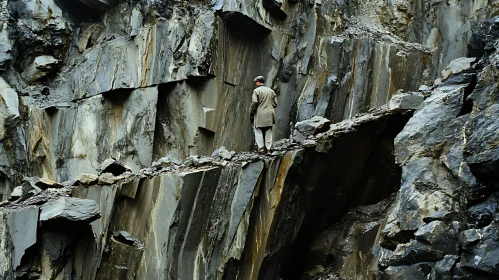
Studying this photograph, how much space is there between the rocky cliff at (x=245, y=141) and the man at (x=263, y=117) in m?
0.39

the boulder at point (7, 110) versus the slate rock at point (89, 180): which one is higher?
the boulder at point (7, 110)

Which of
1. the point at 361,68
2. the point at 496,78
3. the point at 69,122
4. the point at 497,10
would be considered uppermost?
the point at 497,10

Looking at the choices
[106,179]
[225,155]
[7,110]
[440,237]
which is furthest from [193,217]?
[7,110]

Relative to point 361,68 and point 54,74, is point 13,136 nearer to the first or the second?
point 54,74

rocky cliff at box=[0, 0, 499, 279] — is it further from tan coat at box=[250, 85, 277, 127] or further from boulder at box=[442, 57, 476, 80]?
tan coat at box=[250, 85, 277, 127]

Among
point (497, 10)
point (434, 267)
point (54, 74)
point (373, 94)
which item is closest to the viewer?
point (434, 267)

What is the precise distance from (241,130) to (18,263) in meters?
8.47

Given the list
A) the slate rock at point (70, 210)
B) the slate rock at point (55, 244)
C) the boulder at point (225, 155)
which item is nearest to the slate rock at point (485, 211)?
the boulder at point (225, 155)

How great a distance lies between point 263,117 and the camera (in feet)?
40.3

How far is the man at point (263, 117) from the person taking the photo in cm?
1230

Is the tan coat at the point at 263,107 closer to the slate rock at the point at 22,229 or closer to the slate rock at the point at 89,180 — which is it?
the slate rock at the point at 89,180

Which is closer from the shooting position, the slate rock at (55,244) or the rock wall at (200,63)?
the slate rock at (55,244)

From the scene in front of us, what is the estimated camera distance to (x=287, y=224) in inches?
468

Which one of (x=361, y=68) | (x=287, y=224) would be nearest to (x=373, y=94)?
(x=361, y=68)
